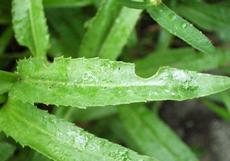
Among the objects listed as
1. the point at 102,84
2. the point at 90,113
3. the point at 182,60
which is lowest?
the point at 90,113

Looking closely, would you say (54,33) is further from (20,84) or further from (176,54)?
(20,84)

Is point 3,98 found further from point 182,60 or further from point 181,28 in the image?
point 182,60

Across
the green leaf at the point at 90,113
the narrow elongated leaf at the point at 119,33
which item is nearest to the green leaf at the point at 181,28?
the narrow elongated leaf at the point at 119,33

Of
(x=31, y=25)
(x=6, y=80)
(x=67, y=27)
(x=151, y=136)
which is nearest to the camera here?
(x=6, y=80)

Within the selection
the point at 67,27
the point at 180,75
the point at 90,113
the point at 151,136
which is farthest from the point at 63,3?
the point at 180,75

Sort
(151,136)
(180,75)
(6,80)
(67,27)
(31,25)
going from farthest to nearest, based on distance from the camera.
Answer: (67,27) → (151,136) → (31,25) → (6,80) → (180,75)
